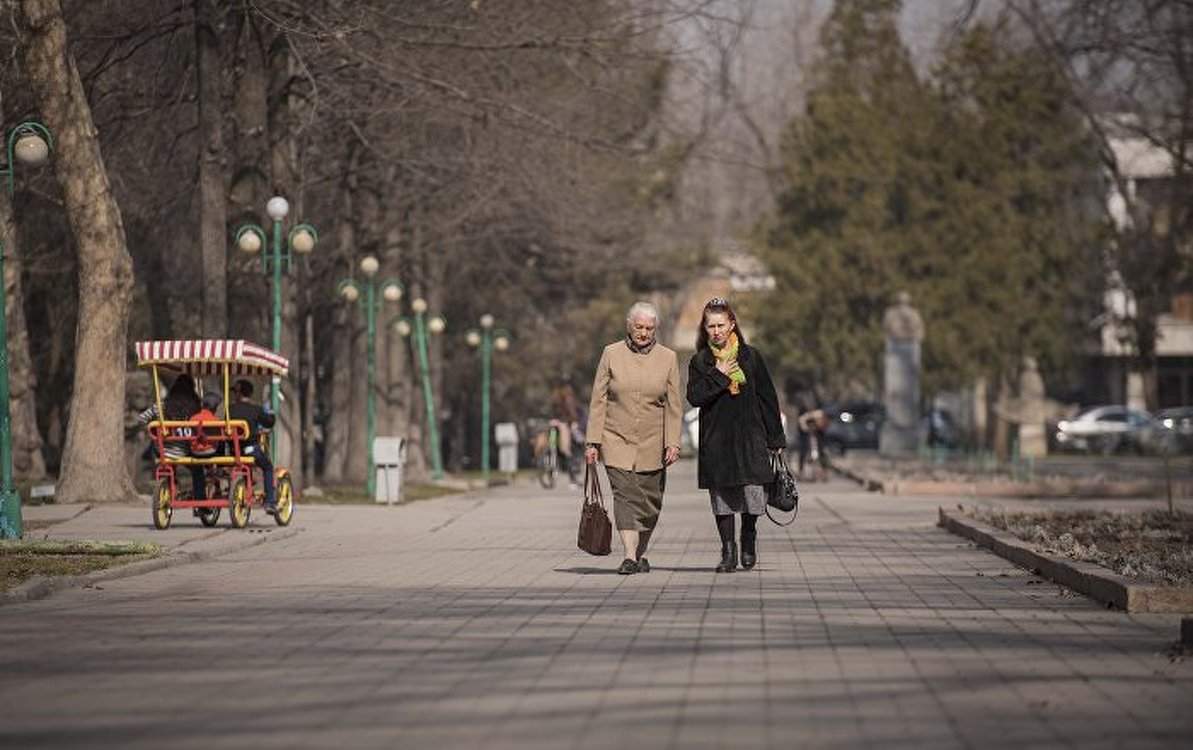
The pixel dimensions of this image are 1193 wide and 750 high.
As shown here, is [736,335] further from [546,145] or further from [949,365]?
[949,365]

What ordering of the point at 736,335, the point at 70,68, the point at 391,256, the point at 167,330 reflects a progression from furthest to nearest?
the point at 391,256 → the point at 167,330 → the point at 70,68 → the point at 736,335

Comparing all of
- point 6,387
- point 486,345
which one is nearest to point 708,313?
point 6,387

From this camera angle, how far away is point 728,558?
63.1 ft

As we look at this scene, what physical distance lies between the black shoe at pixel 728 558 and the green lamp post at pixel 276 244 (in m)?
13.0

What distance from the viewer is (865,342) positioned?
74.9m

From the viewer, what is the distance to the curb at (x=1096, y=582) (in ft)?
49.4

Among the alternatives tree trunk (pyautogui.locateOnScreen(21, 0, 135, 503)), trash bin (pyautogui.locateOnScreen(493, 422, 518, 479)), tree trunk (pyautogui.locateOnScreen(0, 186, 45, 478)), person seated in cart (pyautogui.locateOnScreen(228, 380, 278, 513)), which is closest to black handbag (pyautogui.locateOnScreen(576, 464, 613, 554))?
person seated in cart (pyautogui.locateOnScreen(228, 380, 278, 513))

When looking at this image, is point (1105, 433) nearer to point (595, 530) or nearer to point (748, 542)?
point (748, 542)

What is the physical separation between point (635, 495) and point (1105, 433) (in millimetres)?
59786

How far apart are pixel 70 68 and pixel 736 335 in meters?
11.2

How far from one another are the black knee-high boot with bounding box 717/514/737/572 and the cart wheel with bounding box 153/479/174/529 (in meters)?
7.52

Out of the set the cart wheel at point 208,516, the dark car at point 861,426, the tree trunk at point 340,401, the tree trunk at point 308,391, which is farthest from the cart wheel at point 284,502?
the dark car at point 861,426

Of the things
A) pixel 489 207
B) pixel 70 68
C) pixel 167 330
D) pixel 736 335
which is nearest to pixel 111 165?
pixel 167 330

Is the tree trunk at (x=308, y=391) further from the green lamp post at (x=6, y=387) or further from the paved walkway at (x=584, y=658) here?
the paved walkway at (x=584, y=658)
